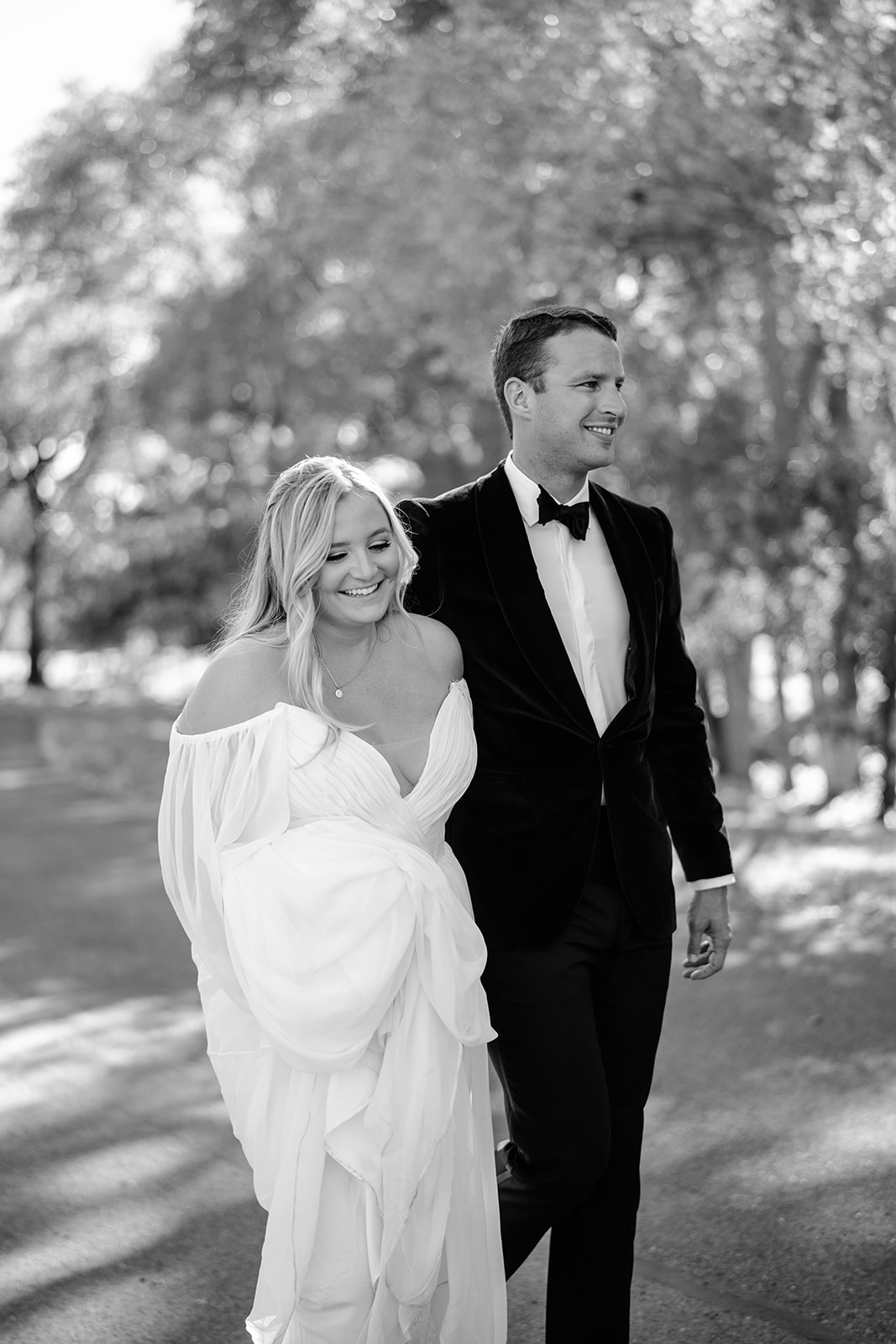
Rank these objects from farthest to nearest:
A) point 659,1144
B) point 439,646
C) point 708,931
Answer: point 659,1144
point 708,931
point 439,646

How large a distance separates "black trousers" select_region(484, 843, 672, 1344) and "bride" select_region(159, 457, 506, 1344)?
105 millimetres

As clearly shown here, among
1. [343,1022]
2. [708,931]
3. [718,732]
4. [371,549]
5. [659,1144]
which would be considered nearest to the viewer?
[343,1022]

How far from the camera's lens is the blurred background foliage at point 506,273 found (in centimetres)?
929

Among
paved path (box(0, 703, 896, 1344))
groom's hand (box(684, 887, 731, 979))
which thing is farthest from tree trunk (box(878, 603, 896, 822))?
groom's hand (box(684, 887, 731, 979))

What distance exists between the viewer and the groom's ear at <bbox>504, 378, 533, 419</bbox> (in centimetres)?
350

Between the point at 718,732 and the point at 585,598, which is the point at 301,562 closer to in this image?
the point at 585,598

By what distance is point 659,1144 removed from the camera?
16.3ft

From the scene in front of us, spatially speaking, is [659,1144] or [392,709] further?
[659,1144]

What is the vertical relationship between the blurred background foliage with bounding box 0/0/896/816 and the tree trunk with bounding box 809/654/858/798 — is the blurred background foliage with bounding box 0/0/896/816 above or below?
above

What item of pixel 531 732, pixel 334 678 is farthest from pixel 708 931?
pixel 334 678

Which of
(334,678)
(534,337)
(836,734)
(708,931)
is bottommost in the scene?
(836,734)

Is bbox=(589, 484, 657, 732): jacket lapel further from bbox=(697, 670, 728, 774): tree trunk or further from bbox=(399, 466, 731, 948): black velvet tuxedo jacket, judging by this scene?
bbox=(697, 670, 728, 774): tree trunk

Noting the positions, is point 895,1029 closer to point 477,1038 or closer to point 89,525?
point 477,1038

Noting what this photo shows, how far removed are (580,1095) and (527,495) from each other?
4.75 feet
